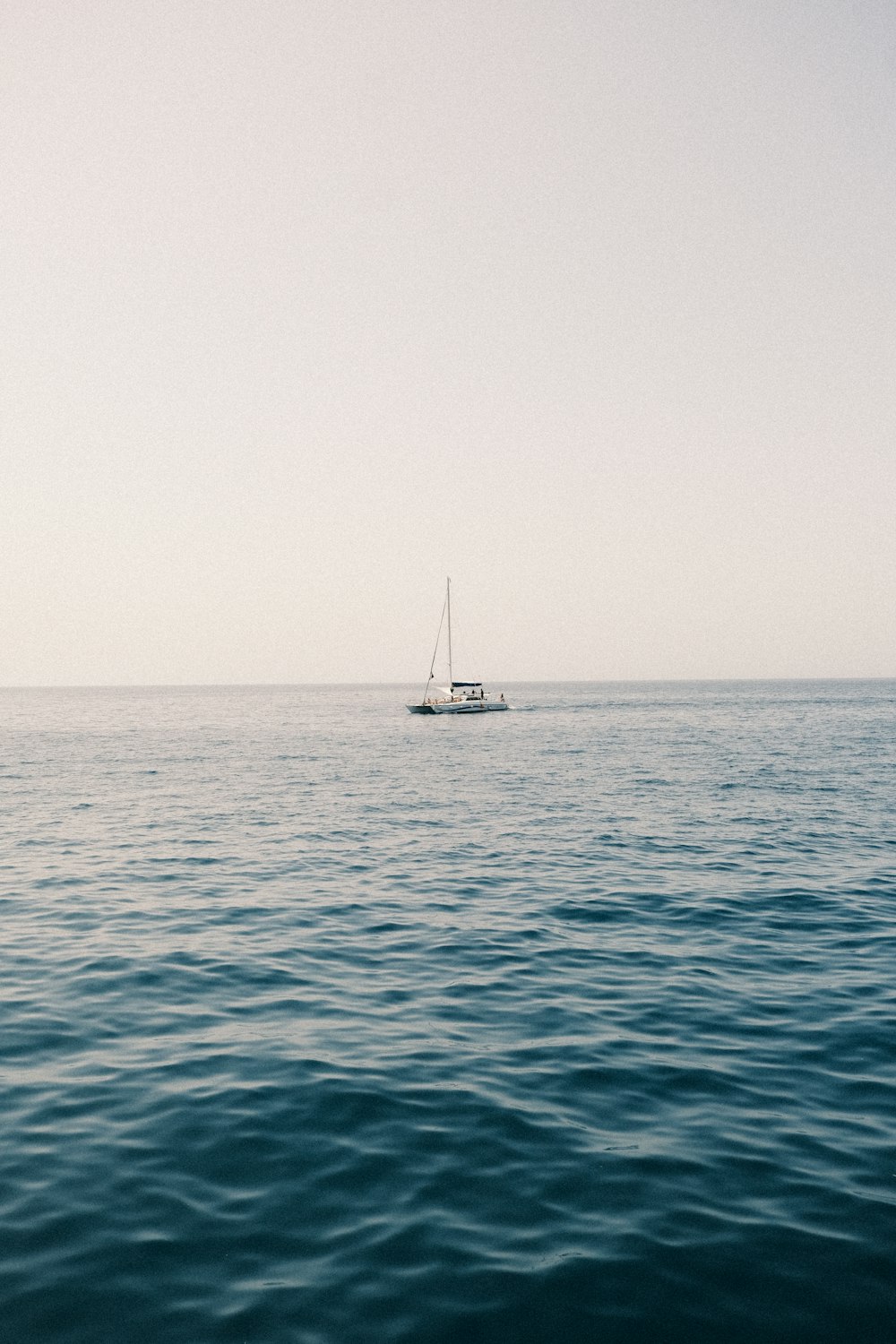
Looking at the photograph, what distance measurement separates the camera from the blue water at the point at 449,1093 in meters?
6.72

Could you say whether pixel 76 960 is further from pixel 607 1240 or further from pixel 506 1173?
pixel 607 1240

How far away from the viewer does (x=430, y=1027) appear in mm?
12406

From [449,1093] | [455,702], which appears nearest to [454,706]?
[455,702]

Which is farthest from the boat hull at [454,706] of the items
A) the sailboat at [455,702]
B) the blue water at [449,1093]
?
the blue water at [449,1093]

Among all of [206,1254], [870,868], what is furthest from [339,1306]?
[870,868]

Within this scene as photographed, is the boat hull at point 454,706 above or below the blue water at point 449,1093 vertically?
above

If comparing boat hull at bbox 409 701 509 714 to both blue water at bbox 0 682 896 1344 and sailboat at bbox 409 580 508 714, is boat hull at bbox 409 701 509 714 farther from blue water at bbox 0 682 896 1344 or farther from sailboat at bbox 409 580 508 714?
blue water at bbox 0 682 896 1344

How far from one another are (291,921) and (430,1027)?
22.8 ft

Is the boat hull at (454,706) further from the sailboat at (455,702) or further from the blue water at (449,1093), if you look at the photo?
the blue water at (449,1093)

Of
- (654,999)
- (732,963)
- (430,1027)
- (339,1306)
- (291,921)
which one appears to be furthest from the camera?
(291,921)

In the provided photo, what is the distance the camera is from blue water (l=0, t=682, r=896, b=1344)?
6.72m

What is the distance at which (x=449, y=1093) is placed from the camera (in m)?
10.2

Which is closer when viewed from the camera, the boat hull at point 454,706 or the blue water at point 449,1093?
the blue water at point 449,1093

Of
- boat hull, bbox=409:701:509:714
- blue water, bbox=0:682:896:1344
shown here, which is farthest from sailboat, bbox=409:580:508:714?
blue water, bbox=0:682:896:1344
